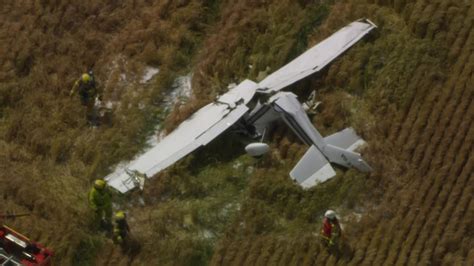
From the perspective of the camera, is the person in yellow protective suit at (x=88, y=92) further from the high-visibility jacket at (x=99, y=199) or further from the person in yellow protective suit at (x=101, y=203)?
the high-visibility jacket at (x=99, y=199)

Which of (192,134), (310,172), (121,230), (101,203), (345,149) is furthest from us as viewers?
(192,134)

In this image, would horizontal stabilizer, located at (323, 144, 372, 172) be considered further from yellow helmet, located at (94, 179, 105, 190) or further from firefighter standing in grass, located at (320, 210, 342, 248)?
yellow helmet, located at (94, 179, 105, 190)

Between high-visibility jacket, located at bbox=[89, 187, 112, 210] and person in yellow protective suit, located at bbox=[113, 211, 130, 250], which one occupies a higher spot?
high-visibility jacket, located at bbox=[89, 187, 112, 210]

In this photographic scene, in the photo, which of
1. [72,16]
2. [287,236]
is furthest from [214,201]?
[72,16]

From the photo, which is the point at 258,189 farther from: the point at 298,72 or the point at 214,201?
the point at 298,72

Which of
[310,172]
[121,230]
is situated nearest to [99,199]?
[121,230]

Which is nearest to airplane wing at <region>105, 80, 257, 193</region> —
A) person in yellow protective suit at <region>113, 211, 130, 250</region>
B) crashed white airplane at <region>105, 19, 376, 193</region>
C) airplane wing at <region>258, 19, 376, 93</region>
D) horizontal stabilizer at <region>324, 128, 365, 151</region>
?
crashed white airplane at <region>105, 19, 376, 193</region>

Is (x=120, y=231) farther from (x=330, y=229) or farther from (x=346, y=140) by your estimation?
(x=346, y=140)
